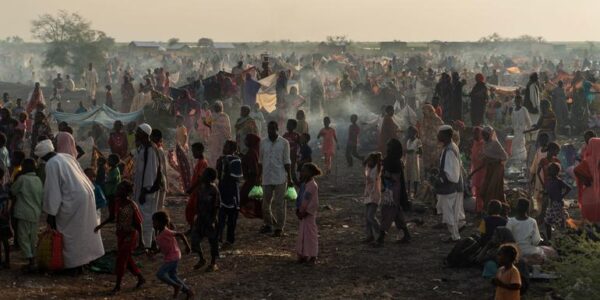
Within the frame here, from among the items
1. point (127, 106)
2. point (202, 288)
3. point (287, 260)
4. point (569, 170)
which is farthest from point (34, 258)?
point (127, 106)

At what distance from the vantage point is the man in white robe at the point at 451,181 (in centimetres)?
1116

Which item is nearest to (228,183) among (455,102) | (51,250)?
(51,250)

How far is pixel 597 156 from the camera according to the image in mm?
11195

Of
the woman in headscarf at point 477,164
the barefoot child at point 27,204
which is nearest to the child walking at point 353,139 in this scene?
the woman in headscarf at point 477,164

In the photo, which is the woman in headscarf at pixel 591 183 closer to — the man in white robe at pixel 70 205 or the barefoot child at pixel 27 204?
the man in white robe at pixel 70 205

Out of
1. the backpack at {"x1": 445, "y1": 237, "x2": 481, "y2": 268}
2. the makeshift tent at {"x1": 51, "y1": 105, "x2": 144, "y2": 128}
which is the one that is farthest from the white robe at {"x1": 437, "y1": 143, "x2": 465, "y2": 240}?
the makeshift tent at {"x1": 51, "y1": 105, "x2": 144, "y2": 128}

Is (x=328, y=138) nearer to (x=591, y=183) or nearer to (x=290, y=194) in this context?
(x=290, y=194)

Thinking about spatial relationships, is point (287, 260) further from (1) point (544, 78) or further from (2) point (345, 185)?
(1) point (544, 78)

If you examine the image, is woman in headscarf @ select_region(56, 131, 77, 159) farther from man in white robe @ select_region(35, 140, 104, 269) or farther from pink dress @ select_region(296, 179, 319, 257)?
pink dress @ select_region(296, 179, 319, 257)

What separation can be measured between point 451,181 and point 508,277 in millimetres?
3796

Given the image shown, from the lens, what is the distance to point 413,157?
14.8 metres

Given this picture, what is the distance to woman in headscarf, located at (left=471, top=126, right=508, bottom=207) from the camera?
1217 centimetres

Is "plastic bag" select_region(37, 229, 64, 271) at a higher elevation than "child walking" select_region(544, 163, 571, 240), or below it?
below

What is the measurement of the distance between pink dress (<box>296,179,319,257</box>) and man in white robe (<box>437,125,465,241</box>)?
205cm
